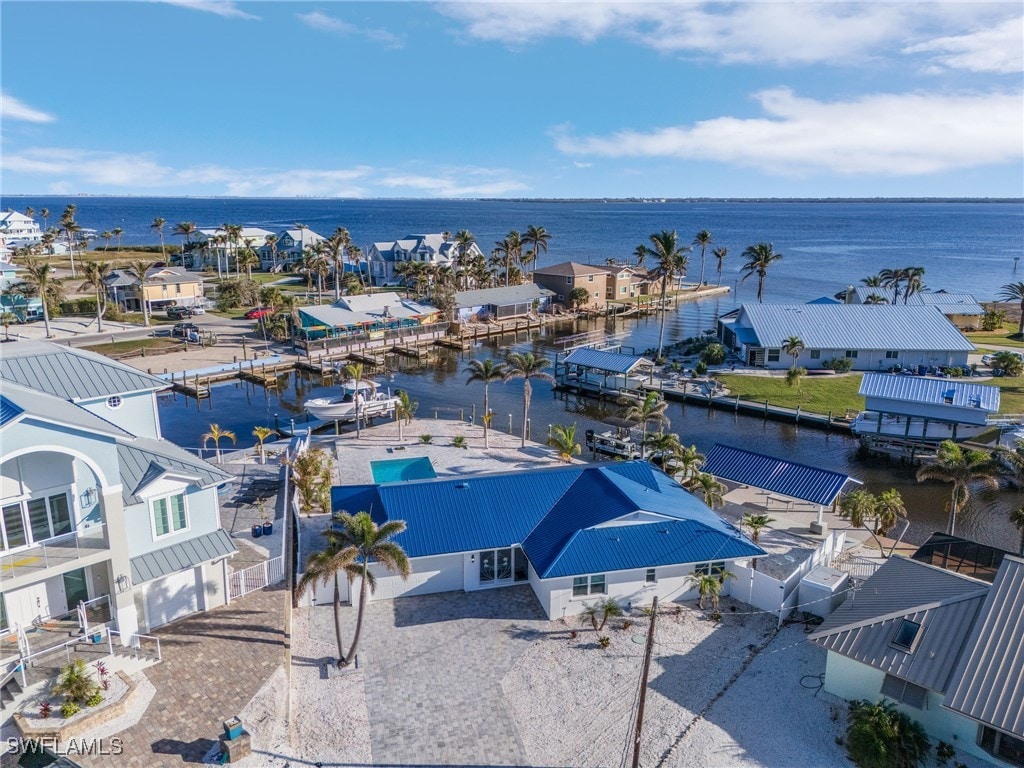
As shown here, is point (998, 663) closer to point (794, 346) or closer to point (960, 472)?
point (960, 472)

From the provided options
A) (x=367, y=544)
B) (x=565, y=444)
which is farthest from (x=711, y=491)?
(x=367, y=544)

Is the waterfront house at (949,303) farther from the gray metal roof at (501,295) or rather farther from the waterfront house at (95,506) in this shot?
the waterfront house at (95,506)

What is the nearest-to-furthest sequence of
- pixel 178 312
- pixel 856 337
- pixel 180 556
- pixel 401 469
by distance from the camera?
pixel 180 556 < pixel 401 469 < pixel 856 337 < pixel 178 312

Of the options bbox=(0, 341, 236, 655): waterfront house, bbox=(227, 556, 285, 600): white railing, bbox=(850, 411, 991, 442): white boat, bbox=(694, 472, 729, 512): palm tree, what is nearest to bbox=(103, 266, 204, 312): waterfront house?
bbox=(0, 341, 236, 655): waterfront house

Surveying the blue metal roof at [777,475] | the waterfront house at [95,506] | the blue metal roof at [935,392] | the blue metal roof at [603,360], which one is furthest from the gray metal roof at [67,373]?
the blue metal roof at [935,392]

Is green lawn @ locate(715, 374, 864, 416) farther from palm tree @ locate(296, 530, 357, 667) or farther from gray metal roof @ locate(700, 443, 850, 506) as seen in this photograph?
palm tree @ locate(296, 530, 357, 667)

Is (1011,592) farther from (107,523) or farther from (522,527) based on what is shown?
(107,523)
